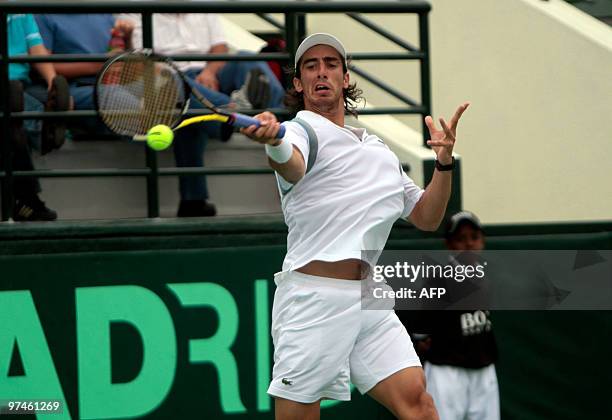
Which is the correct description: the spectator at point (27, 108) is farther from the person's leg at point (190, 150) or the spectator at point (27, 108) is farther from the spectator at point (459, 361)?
the spectator at point (459, 361)

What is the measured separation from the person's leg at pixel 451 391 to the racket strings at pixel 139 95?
2.56 m

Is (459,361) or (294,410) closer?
(294,410)

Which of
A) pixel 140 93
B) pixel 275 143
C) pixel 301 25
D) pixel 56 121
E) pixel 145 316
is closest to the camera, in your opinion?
pixel 275 143

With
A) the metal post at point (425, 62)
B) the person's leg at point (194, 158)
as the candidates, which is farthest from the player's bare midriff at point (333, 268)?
the metal post at point (425, 62)

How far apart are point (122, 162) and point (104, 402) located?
162cm

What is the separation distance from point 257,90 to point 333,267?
2444 mm

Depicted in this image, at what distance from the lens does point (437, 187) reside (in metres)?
5.73

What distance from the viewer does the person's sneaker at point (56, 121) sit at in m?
7.20

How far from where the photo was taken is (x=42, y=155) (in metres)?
7.56

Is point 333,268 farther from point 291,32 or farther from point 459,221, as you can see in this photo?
point 291,32

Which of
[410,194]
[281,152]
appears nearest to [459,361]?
[410,194]

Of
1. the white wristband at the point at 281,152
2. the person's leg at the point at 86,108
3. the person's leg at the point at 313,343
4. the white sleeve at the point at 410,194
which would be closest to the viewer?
the white wristband at the point at 281,152

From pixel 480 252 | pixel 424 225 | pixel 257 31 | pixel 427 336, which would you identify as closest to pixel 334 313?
pixel 424 225

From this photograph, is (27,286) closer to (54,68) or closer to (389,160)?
(54,68)
